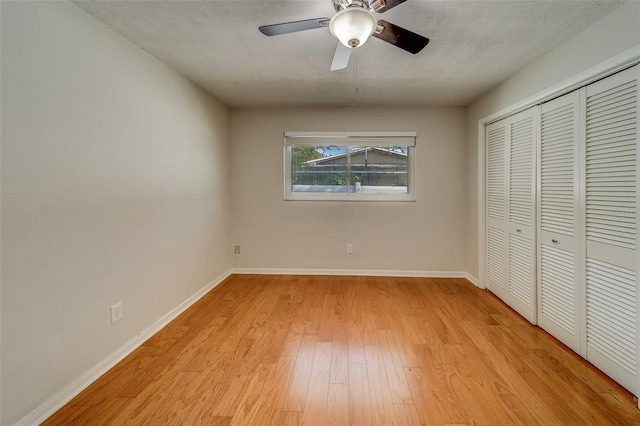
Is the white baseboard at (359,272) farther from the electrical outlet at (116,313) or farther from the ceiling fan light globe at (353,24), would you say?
the ceiling fan light globe at (353,24)

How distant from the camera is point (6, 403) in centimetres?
129

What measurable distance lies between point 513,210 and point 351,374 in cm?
223

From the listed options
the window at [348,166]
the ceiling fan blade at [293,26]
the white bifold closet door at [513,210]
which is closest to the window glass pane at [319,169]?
the window at [348,166]

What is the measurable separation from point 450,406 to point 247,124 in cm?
366

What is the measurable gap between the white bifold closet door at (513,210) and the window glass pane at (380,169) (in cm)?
101

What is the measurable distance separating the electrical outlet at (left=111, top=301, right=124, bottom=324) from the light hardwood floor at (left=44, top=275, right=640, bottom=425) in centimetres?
30

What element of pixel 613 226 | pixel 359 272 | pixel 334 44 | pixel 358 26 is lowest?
pixel 359 272

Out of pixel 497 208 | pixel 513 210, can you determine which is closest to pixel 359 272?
pixel 497 208

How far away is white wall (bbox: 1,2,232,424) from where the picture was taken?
1336mm

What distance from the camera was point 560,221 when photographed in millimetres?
2160

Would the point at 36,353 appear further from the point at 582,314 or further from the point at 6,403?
the point at 582,314

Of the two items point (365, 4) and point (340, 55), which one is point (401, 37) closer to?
point (365, 4)

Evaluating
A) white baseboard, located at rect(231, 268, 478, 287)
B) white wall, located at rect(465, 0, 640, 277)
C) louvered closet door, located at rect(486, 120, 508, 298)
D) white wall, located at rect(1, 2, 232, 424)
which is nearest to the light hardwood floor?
white wall, located at rect(1, 2, 232, 424)

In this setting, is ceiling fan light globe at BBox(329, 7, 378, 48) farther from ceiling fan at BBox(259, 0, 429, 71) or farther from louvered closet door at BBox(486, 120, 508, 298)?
louvered closet door at BBox(486, 120, 508, 298)
